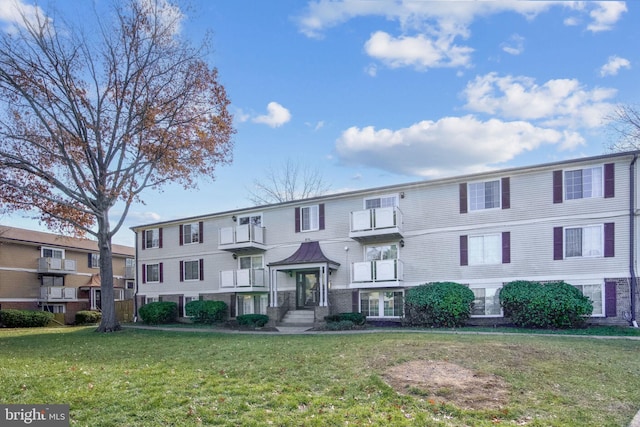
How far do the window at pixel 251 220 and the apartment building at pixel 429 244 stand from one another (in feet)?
0.24

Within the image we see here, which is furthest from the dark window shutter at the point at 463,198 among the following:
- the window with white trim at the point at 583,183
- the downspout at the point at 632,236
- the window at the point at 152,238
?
the window at the point at 152,238

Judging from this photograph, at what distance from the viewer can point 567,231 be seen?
17156mm

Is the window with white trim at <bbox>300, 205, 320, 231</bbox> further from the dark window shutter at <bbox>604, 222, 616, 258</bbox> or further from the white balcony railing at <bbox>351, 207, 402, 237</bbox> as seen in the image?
the dark window shutter at <bbox>604, 222, 616, 258</bbox>

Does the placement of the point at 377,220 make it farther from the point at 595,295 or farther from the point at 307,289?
the point at 595,295

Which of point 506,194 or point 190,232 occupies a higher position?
point 506,194

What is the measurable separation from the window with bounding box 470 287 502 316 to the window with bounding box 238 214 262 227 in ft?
38.6

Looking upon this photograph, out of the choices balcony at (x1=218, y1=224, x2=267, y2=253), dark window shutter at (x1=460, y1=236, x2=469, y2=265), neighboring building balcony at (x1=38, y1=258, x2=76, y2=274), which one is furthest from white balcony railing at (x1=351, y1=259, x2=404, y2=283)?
neighboring building balcony at (x1=38, y1=258, x2=76, y2=274)

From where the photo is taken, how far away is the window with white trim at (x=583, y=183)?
1672 centimetres

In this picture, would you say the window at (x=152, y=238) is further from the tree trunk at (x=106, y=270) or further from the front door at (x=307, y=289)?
the front door at (x=307, y=289)

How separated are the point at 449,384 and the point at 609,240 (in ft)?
41.9

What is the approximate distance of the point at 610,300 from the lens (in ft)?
52.9

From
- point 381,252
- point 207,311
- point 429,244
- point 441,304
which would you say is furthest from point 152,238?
point 441,304

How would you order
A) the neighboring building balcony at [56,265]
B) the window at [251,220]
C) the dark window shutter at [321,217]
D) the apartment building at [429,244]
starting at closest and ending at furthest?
the apartment building at [429,244] → the dark window shutter at [321,217] → the window at [251,220] → the neighboring building balcony at [56,265]

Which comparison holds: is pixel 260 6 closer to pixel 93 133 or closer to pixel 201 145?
pixel 201 145
